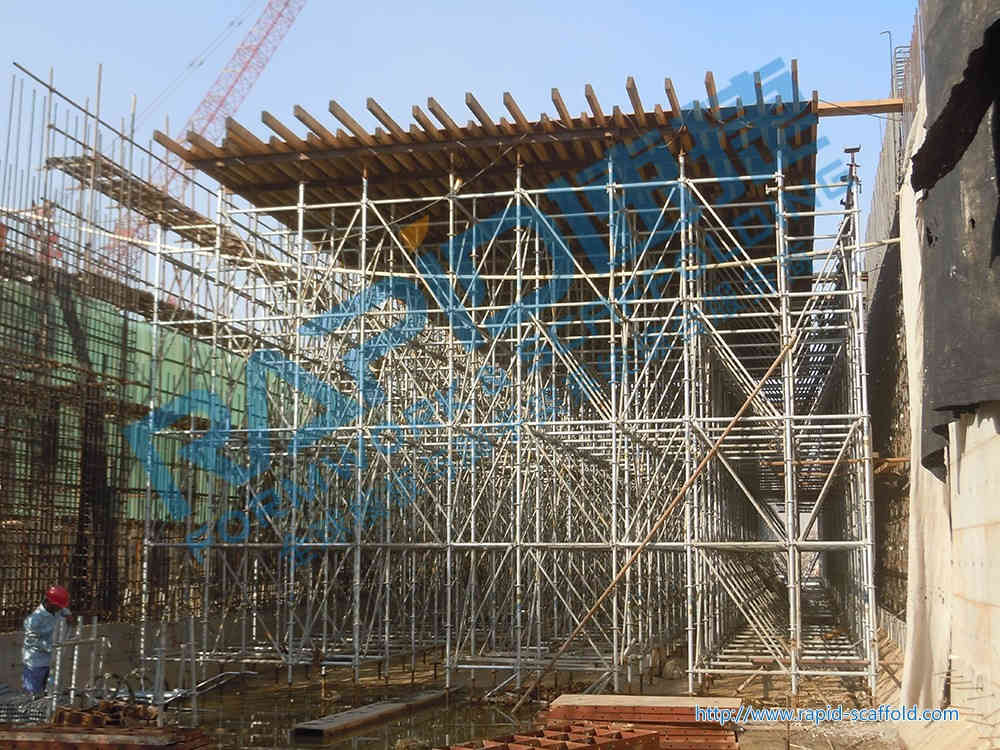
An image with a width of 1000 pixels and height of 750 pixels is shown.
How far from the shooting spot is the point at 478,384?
1938 centimetres

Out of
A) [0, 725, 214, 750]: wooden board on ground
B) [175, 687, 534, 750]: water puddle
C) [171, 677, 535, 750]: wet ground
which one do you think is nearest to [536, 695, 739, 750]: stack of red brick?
[175, 687, 534, 750]: water puddle

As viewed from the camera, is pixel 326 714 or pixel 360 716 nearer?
pixel 360 716

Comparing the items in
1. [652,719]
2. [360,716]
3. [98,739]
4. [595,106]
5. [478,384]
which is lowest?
[360,716]

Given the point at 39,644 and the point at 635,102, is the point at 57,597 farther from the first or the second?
the point at 635,102

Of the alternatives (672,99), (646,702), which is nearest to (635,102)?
(672,99)

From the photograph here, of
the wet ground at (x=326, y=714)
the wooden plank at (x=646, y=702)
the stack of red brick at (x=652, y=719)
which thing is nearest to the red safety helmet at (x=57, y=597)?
the wet ground at (x=326, y=714)

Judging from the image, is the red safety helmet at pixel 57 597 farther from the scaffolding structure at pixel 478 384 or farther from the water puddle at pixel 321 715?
the scaffolding structure at pixel 478 384

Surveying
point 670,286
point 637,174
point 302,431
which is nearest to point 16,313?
point 302,431

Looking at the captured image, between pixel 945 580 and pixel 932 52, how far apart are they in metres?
5.05

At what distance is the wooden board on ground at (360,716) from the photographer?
1404 centimetres

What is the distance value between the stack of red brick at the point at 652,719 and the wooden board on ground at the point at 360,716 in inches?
111

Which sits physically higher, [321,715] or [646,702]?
[646,702]

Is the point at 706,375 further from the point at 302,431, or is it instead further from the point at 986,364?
the point at 986,364

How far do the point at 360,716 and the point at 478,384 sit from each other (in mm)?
6495
